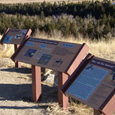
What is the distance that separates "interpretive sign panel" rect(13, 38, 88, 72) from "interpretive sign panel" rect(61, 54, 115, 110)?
0.65 m

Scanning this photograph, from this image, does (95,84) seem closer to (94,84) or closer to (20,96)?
(94,84)

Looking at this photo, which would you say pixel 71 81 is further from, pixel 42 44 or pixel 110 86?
pixel 42 44

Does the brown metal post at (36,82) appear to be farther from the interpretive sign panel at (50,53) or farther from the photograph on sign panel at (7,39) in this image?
the photograph on sign panel at (7,39)

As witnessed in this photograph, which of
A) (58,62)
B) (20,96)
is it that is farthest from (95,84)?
(20,96)

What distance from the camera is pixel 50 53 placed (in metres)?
4.98

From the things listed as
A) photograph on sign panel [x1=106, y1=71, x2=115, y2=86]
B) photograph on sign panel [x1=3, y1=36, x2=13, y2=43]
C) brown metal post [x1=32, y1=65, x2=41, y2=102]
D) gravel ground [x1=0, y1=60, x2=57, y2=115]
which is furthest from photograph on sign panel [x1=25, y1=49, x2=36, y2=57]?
photograph on sign panel [x1=3, y1=36, x2=13, y2=43]

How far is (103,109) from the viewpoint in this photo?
126 inches

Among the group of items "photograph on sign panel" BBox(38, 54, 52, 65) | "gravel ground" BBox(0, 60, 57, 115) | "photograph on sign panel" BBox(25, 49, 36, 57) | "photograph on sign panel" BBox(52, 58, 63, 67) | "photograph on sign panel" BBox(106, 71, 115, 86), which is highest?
"photograph on sign panel" BBox(106, 71, 115, 86)

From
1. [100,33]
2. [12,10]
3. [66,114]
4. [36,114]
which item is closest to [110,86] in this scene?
[66,114]

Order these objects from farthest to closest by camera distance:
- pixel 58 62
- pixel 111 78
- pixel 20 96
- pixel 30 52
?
pixel 20 96 → pixel 30 52 → pixel 58 62 → pixel 111 78

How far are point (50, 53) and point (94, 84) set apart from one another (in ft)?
5.36

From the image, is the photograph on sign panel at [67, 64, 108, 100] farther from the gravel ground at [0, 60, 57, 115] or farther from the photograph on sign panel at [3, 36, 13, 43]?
the photograph on sign panel at [3, 36, 13, 43]

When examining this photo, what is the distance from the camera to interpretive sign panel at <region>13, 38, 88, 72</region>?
4.56 m

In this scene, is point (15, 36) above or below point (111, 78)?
below
